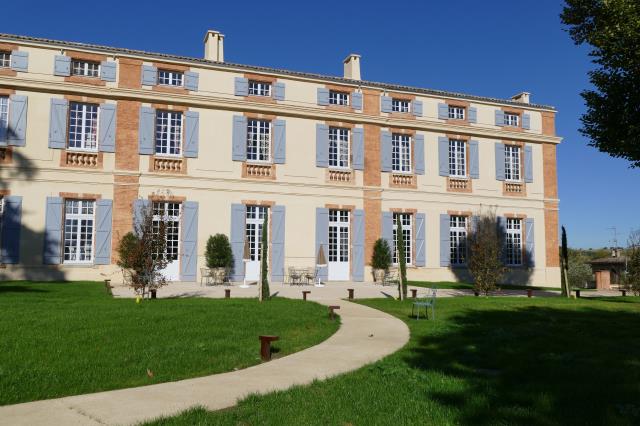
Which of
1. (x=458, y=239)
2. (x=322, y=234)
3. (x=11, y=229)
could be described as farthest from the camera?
(x=458, y=239)

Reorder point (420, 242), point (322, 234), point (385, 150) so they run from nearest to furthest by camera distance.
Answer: point (322, 234) → point (385, 150) → point (420, 242)

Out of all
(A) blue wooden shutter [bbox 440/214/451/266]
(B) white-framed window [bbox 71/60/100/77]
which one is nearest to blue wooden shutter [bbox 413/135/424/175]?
(A) blue wooden shutter [bbox 440/214/451/266]

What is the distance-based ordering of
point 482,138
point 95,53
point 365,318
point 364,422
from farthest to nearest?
point 482,138, point 95,53, point 365,318, point 364,422

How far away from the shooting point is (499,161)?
24547 millimetres

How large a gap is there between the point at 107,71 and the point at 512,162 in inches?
710

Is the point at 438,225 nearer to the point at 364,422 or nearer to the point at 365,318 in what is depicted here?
the point at 365,318

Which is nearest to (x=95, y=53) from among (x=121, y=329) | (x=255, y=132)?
(x=255, y=132)

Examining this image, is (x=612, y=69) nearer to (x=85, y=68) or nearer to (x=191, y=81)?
(x=191, y=81)

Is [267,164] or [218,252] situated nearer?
[218,252]

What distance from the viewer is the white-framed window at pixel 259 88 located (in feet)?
69.5

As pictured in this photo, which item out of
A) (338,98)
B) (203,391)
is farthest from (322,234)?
(203,391)

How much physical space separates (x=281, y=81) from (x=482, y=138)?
31.9 feet

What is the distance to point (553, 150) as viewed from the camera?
2558 cm

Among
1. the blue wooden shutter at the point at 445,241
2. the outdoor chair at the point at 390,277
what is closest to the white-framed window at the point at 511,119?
the blue wooden shutter at the point at 445,241
